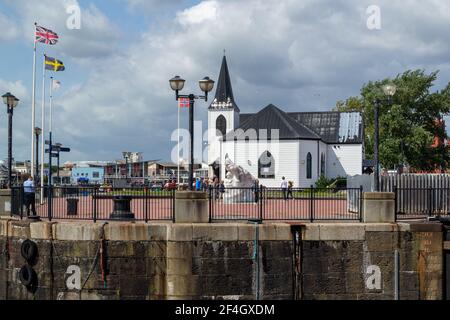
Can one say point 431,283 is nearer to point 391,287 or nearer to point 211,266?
point 391,287

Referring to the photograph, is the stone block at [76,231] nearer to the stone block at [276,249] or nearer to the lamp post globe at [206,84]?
the stone block at [276,249]


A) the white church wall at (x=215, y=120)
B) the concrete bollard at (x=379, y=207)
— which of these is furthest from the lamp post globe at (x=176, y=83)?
the white church wall at (x=215, y=120)

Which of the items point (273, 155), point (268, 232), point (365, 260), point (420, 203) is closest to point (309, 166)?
point (273, 155)

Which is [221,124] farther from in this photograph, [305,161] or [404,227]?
[404,227]

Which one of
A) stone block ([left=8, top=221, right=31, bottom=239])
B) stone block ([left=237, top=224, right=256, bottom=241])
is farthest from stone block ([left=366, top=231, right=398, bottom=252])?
stone block ([left=8, top=221, right=31, bottom=239])

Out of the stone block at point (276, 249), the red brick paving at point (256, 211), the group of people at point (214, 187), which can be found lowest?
the stone block at point (276, 249)

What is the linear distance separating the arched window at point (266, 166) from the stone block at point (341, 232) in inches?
1518

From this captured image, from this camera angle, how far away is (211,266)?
15.6 m

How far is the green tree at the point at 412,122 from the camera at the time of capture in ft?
205

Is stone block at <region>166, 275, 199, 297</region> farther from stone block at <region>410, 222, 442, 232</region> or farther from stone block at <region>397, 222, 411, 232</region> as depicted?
stone block at <region>410, 222, 442, 232</region>

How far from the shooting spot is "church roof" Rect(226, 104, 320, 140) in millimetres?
54719

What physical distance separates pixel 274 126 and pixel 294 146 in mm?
3399

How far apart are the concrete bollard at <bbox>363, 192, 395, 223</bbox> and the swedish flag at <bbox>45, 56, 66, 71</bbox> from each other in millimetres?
24505
